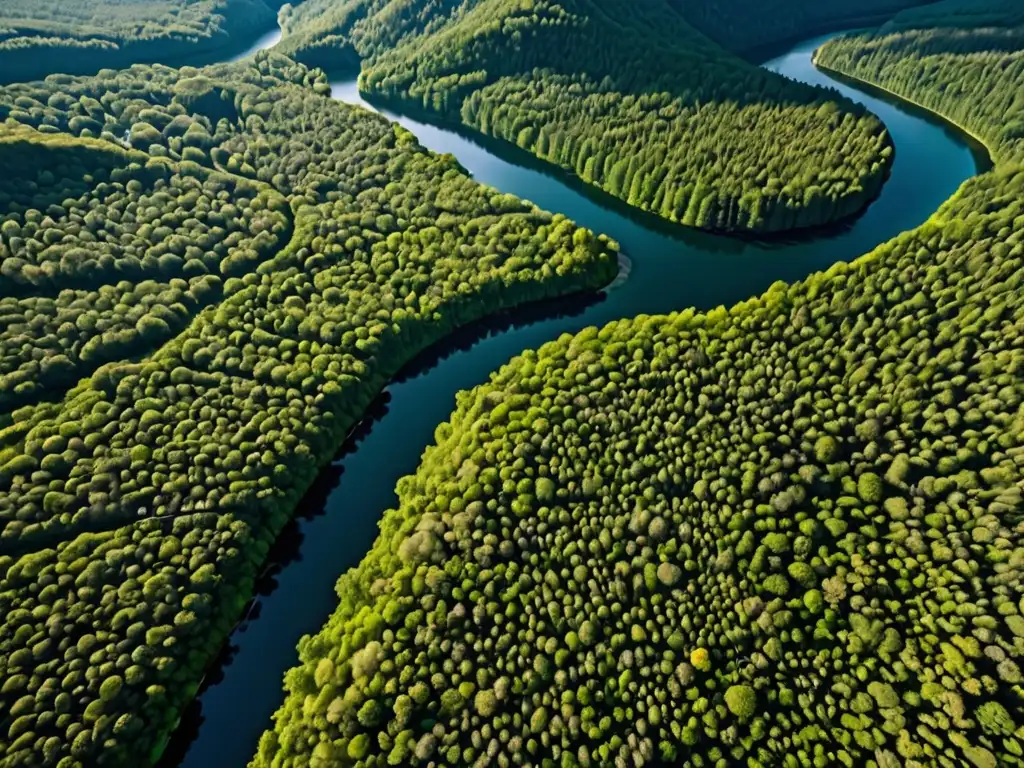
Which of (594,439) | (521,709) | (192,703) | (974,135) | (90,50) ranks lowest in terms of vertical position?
(192,703)

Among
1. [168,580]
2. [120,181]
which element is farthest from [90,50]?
[168,580]

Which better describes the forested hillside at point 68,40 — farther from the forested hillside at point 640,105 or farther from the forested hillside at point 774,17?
the forested hillside at point 774,17

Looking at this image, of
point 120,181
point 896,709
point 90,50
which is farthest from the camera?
point 90,50

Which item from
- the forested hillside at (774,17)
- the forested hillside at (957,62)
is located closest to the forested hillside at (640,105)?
the forested hillside at (774,17)

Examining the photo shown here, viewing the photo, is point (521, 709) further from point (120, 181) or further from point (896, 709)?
point (120, 181)

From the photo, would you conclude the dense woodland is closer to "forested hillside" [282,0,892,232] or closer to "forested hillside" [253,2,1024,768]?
"forested hillside" [253,2,1024,768]

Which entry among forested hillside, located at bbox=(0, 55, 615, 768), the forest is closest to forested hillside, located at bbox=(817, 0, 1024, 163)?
the forest

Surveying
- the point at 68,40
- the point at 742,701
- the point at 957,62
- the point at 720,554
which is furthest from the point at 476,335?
the point at 68,40
